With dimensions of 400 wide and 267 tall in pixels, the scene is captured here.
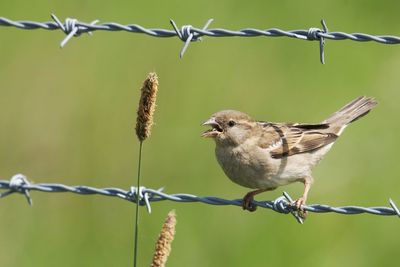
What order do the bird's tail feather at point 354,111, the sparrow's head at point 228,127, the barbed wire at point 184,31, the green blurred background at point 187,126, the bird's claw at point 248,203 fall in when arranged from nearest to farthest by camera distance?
the barbed wire at point 184,31, the bird's claw at point 248,203, the sparrow's head at point 228,127, the bird's tail feather at point 354,111, the green blurred background at point 187,126

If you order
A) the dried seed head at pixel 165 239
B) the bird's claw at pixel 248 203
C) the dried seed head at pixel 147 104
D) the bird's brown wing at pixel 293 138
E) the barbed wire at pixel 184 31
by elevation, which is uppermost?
the barbed wire at pixel 184 31

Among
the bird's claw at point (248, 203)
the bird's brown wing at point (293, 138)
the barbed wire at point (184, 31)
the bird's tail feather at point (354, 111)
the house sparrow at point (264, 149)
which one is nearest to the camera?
the barbed wire at point (184, 31)

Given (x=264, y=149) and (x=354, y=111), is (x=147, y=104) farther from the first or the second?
(x=354, y=111)

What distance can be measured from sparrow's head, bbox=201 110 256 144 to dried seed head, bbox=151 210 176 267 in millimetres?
2800

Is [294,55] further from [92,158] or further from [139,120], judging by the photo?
[139,120]

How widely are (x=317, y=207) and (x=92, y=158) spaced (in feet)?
15.9

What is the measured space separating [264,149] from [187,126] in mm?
3204

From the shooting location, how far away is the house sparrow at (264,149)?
308 inches

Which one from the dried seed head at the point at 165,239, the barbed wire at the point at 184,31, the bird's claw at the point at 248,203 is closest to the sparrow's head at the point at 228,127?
the bird's claw at the point at 248,203

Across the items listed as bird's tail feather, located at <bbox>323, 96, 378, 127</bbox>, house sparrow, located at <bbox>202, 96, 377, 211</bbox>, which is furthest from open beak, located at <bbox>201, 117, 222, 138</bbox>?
bird's tail feather, located at <bbox>323, 96, 378, 127</bbox>

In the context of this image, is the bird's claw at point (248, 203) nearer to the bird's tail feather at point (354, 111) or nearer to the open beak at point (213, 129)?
the open beak at point (213, 129)

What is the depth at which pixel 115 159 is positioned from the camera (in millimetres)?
10734

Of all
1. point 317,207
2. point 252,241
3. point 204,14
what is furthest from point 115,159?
point 317,207

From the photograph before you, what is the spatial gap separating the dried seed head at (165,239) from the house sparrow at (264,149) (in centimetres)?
245
